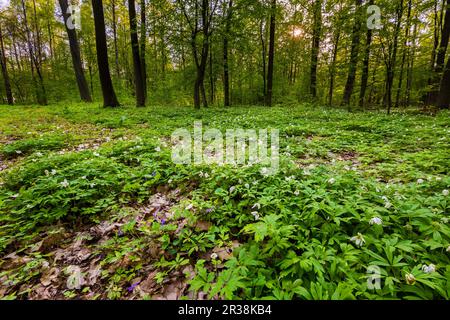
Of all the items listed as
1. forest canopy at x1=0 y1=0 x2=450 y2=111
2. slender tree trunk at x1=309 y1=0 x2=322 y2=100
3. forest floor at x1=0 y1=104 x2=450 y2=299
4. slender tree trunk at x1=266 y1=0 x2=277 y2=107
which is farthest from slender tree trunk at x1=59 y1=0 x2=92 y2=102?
slender tree trunk at x1=309 y1=0 x2=322 y2=100

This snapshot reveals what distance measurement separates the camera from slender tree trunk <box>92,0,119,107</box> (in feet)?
33.5

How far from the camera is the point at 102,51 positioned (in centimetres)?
1061

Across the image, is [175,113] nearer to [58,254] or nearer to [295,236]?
[58,254]

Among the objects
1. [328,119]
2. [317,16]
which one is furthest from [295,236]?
[317,16]

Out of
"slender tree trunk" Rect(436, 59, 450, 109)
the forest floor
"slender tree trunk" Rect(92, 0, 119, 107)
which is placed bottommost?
the forest floor

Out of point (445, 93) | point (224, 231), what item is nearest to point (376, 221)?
point (224, 231)

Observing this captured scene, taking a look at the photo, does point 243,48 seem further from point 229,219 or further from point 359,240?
point 359,240

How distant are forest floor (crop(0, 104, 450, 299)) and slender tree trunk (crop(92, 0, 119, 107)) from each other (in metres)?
8.59

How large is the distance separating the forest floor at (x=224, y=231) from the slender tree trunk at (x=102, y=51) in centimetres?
859

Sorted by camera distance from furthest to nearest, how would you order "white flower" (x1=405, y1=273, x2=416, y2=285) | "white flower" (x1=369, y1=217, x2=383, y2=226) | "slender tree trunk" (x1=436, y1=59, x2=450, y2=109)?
"slender tree trunk" (x1=436, y1=59, x2=450, y2=109)
"white flower" (x1=369, y1=217, x2=383, y2=226)
"white flower" (x1=405, y1=273, x2=416, y2=285)

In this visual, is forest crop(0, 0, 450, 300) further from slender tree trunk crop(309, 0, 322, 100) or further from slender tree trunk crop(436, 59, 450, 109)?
slender tree trunk crop(309, 0, 322, 100)

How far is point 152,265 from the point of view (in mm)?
2076

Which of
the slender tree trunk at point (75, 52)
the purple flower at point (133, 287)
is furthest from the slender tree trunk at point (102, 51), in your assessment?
the purple flower at point (133, 287)

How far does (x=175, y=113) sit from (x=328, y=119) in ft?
21.7
